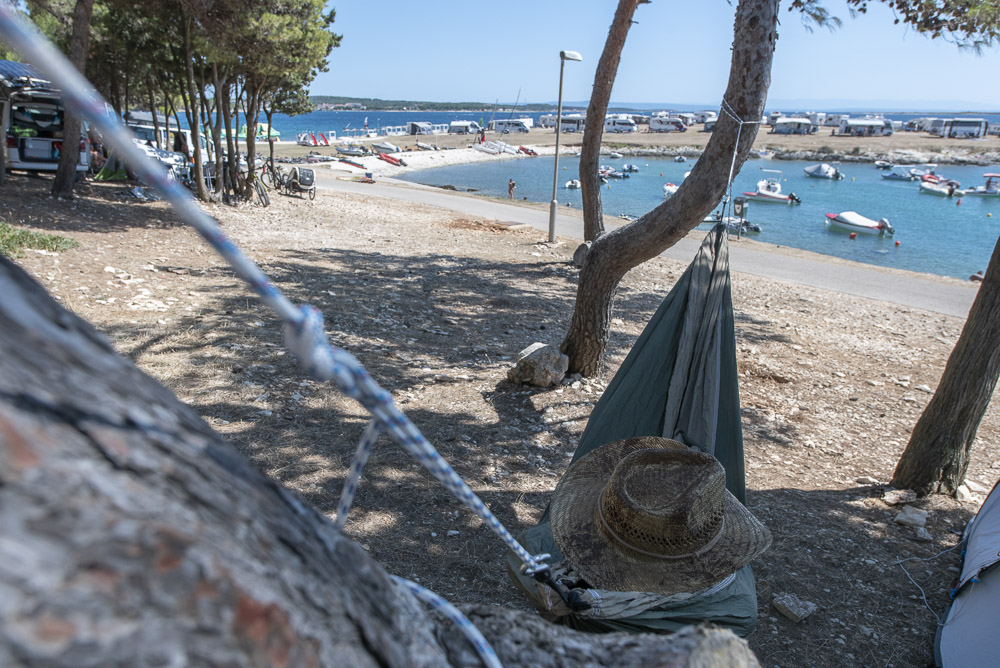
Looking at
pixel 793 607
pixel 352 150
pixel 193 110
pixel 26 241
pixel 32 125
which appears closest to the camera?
pixel 793 607

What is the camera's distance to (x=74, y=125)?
1061 centimetres

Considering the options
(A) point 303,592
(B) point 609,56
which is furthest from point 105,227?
(A) point 303,592

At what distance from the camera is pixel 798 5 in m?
6.63

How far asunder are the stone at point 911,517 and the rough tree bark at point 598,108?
4888 mm

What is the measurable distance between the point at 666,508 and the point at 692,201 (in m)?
2.89

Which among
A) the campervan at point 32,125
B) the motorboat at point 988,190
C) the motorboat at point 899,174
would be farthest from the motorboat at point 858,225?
the motorboat at point 899,174

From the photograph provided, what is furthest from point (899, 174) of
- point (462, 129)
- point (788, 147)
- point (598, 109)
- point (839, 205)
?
point (598, 109)

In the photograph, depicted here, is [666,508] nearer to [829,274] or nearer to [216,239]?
[216,239]

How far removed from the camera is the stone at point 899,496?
15.5ft

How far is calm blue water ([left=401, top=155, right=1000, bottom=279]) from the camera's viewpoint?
25766 millimetres

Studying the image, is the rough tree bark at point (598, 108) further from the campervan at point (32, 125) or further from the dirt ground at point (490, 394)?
the campervan at point (32, 125)

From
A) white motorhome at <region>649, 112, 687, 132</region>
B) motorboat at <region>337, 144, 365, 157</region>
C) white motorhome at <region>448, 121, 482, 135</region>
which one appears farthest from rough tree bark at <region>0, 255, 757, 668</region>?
white motorhome at <region>649, 112, 687, 132</region>

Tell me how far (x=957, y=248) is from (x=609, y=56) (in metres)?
26.0

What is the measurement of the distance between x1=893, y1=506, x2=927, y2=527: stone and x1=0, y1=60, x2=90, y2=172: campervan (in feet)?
49.8
